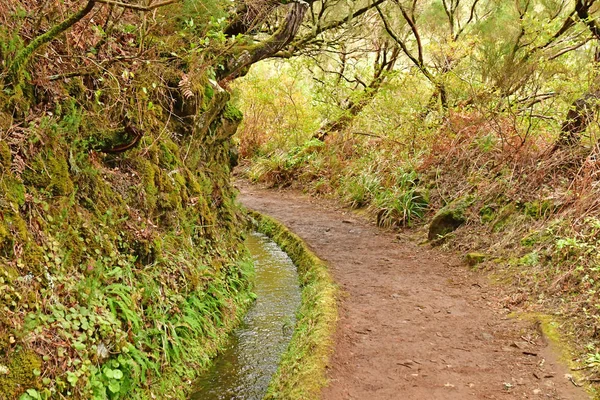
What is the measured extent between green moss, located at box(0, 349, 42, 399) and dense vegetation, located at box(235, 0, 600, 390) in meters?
4.13

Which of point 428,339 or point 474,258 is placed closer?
point 428,339

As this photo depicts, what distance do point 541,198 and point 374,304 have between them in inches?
128

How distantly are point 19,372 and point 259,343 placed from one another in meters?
3.00

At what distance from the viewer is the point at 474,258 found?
6.89m

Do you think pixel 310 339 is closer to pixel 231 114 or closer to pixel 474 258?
pixel 474 258

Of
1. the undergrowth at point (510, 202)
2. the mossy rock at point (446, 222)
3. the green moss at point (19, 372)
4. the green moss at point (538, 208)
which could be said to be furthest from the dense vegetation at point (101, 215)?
the green moss at point (538, 208)

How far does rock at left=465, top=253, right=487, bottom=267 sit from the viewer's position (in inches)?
269

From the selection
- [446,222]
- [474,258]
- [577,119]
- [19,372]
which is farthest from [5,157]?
[577,119]

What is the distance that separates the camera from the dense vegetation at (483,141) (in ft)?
19.1

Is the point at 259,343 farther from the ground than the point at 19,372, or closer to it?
closer to it

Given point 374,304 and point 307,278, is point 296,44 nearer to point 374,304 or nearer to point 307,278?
point 307,278

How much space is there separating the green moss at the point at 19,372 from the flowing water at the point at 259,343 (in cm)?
182

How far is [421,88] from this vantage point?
12125 mm

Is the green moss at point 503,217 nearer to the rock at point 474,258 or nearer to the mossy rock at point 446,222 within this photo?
the mossy rock at point 446,222
